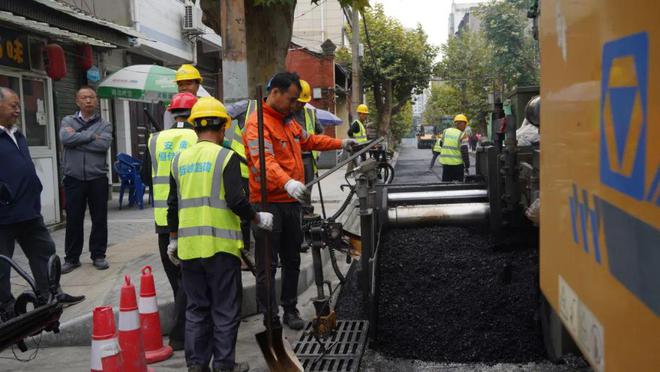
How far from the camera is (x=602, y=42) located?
1.58 metres

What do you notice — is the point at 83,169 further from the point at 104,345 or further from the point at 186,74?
the point at 104,345

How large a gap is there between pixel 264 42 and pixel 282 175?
3837mm

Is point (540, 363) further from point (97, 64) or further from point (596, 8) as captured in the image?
point (97, 64)

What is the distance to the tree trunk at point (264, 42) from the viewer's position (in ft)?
25.6

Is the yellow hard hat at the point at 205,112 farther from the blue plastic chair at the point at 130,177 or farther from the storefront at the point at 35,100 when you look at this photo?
the blue plastic chair at the point at 130,177

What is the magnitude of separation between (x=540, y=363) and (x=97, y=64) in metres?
11.5

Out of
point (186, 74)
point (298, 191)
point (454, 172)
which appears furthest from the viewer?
point (454, 172)

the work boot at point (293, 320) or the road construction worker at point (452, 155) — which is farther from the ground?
the road construction worker at point (452, 155)

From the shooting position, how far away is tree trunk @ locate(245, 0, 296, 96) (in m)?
7.80

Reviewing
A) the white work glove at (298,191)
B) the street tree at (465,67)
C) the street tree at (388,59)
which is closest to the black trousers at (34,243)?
the white work glove at (298,191)

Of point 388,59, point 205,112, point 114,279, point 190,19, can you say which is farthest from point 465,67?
point 205,112

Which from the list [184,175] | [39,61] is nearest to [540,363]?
[184,175]

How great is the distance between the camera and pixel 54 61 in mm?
9523

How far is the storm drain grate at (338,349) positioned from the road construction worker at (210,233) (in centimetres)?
51
